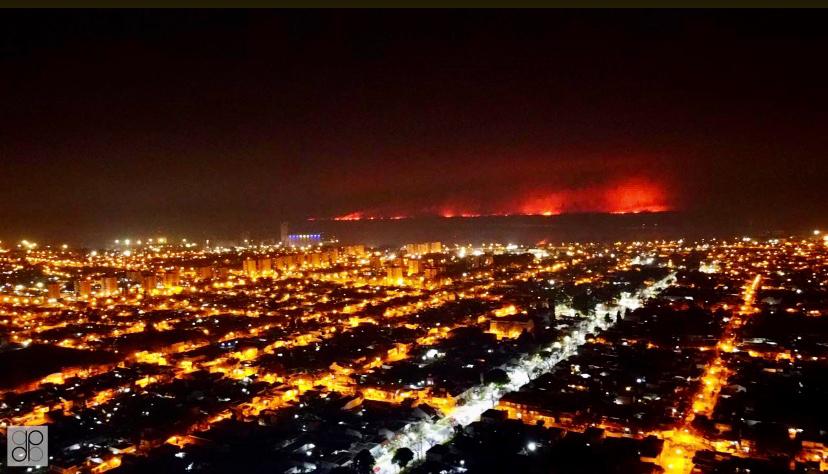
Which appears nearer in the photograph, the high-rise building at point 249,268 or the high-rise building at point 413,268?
the high-rise building at point 413,268

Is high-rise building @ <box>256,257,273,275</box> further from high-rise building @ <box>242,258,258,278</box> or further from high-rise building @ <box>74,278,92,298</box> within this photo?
high-rise building @ <box>74,278,92,298</box>

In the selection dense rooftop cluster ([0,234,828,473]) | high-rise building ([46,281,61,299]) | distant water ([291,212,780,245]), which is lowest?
dense rooftop cluster ([0,234,828,473])

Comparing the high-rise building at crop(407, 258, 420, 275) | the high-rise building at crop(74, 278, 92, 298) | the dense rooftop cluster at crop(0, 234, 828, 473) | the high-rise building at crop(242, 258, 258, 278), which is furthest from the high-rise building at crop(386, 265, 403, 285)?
the high-rise building at crop(74, 278, 92, 298)

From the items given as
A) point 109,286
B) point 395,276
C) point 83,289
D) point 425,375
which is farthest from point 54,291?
point 425,375

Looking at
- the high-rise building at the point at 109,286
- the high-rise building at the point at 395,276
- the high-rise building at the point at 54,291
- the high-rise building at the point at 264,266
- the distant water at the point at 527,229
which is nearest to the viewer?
the high-rise building at the point at 54,291

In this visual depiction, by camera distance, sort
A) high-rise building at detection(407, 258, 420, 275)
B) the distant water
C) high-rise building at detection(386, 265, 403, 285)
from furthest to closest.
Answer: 1. the distant water
2. high-rise building at detection(407, 258, 420, 275)
3. high-rise building at detection(386, 265, 403, 285)

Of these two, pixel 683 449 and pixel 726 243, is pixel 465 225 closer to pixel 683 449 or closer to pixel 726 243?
pixel 726 243

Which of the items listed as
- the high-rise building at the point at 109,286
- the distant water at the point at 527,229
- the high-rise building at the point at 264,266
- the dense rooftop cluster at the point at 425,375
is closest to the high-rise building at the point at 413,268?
the dense rooftop cluster at the point at 425,375

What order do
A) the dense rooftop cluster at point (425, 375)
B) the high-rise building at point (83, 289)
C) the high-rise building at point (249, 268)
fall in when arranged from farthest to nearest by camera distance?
the high-rise building at point (249, 268) < the high-rise building at point (83, 289) < the dense rooftop cluster at point (425, 375)

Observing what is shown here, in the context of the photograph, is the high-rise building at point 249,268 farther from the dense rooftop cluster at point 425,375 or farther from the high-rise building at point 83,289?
the high-rise building at point 83,289
